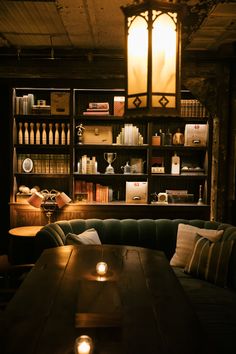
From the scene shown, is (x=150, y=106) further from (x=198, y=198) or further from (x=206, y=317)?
(x=198, y=198)

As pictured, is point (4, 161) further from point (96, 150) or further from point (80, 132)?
point (96, 150)

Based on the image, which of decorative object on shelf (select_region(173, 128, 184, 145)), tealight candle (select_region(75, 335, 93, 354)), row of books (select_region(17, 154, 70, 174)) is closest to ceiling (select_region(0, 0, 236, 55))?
decorative object on shelf (select_region(173, 128, 184, 145))

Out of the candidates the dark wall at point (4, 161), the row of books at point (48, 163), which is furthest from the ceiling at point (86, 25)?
the row of books at point (48, 163)

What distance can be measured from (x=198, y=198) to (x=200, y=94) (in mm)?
1336

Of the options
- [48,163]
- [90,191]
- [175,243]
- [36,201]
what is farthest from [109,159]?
[175,243]

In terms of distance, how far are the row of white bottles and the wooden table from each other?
246 cm

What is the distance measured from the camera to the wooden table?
1349 mm

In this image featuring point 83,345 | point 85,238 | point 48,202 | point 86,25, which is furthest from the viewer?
point 48,202

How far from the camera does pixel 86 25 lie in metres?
3.50

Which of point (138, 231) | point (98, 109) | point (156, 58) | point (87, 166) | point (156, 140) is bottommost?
point (138, 231)

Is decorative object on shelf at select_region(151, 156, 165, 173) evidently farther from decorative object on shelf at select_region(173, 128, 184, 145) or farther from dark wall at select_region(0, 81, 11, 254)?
dark wall at select_region(0, 81, 11, 254)

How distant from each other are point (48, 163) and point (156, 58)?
331 cm

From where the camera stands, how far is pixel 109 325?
1497 millimetres

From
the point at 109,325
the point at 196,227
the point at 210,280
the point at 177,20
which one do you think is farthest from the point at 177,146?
the point at 109,325
